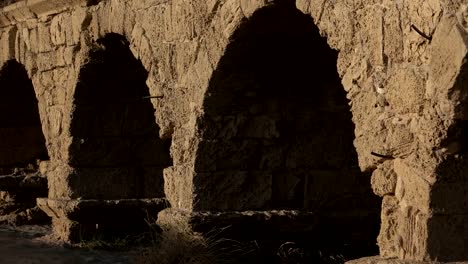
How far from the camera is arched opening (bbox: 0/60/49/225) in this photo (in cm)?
1096

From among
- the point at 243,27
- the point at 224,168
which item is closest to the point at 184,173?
the point at 224,168

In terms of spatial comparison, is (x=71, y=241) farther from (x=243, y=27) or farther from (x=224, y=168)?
(x=243, y=27)

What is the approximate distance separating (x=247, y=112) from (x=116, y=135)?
94.1 inches

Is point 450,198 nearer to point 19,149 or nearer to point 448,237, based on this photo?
point 448,237

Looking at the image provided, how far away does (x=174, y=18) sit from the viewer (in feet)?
24.2

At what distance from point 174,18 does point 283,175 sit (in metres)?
1.46

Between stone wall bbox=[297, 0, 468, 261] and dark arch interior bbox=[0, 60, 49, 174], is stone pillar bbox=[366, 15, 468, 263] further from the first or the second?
dark arch interior bbox=[0, 60, 49, 174]

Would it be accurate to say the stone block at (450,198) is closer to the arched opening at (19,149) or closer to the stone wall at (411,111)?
the stone wall at (411,111)

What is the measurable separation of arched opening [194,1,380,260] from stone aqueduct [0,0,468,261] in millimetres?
11

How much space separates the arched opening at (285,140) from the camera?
7168 millimetres

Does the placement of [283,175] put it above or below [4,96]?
below

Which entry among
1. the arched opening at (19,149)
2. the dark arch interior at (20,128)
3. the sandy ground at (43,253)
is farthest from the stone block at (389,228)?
the dark arch interior at (20,128)

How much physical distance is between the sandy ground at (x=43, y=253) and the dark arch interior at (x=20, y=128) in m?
2.16

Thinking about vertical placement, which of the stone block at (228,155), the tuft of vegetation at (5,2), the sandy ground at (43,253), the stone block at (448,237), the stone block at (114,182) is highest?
the tuft of vegetation at (5,2)
